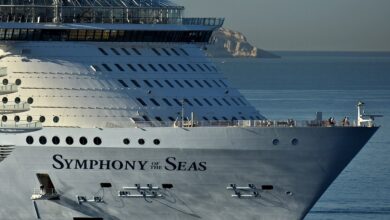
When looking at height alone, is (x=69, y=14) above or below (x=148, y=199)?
above

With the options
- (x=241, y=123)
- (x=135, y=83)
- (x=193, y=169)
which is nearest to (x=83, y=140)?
(x=135, y=83)

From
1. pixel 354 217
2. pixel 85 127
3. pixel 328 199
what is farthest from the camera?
pixel 328 199

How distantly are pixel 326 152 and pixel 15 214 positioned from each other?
39.7 ft

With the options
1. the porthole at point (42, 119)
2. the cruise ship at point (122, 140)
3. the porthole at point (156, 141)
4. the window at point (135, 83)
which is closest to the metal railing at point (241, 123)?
the cruise ship at point (122, 140)

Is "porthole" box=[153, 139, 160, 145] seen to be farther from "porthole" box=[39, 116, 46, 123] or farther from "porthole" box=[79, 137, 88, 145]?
"porthole" box=[39, 116, 46, 123]

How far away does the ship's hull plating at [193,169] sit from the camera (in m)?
68.2

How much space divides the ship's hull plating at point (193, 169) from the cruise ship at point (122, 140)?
1.5 inches

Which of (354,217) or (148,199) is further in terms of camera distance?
(354,217)

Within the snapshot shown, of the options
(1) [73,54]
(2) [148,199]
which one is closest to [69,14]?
(1) [73,54]

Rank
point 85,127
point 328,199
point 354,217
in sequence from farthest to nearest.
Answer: point 328,199, point 354,217, point 85,127

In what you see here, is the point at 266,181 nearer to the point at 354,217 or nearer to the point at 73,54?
the point at 73,54

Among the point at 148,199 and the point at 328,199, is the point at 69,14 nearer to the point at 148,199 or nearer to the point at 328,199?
the point at 148,199

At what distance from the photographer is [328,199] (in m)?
88.4

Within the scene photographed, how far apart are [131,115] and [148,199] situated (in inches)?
127
